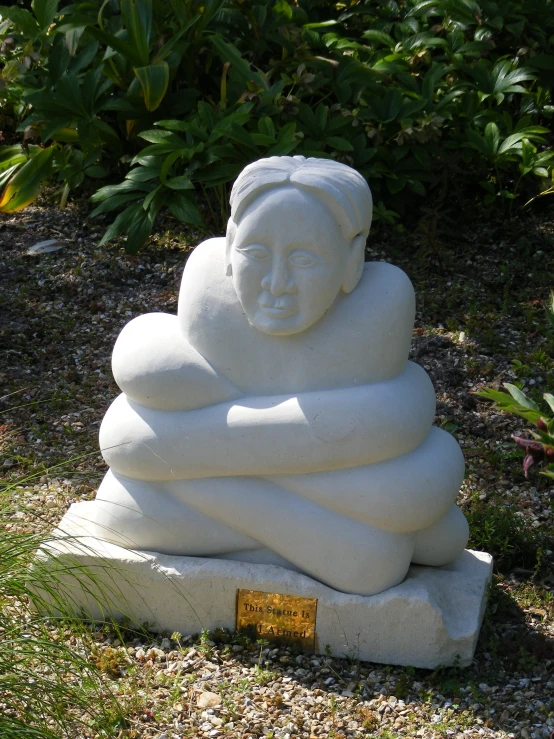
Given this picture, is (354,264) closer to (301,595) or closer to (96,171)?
(301,595)

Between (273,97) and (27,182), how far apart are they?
1564 millimetres

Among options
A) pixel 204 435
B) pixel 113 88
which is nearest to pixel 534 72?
pixel 113 88

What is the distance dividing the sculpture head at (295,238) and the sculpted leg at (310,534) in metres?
0.58

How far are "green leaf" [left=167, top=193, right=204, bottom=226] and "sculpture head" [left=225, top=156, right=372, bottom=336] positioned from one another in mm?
2289

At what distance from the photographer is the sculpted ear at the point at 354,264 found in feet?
11.0

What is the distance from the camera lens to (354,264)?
3.36m

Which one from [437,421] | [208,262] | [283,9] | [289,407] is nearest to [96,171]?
[283,9]

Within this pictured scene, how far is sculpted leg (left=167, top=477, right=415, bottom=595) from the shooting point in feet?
11.4

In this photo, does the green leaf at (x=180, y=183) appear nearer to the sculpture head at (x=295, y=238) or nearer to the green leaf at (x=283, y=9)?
the green leaf at (x=283, y=9)

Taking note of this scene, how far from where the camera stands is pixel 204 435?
348 cm

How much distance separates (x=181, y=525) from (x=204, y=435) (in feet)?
1.20

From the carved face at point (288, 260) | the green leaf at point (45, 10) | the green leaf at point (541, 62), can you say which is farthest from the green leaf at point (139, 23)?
the carved face at point (288, 260)

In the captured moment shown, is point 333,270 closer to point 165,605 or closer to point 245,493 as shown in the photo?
point 245,493

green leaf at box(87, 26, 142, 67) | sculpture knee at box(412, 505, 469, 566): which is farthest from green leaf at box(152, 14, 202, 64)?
sculpture knee at box(412, 505, 469, 566)
